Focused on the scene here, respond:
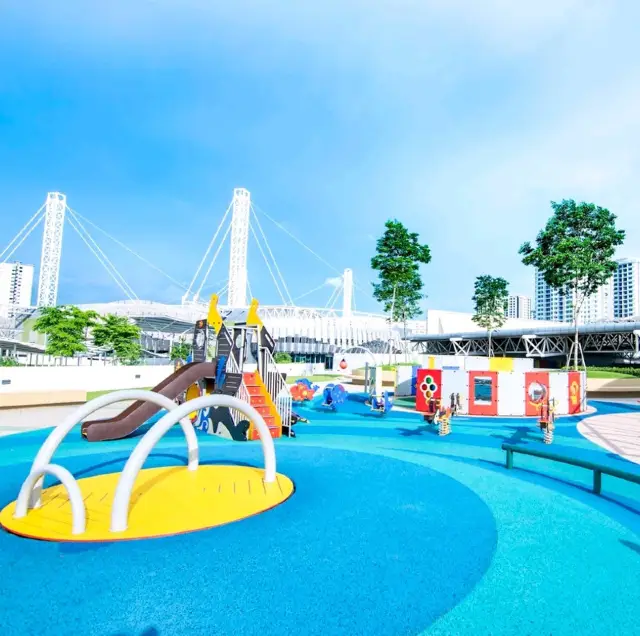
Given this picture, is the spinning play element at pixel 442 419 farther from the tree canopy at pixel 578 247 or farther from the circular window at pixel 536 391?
the tree canopy at pixel 578 247

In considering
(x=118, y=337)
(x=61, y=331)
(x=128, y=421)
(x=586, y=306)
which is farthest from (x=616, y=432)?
(x=586, y=306)

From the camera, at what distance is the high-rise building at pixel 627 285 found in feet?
515

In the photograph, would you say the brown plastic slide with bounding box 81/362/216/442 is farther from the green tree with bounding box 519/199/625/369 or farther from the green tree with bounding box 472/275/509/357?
the green tree with bounding box 472/275/509/357

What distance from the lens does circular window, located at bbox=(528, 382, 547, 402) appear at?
20.2 meters

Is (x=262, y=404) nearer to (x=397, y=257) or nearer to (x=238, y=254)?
(x=397, y=257)

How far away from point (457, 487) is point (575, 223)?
2918cm

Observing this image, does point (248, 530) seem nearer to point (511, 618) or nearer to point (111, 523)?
point (111, 523)

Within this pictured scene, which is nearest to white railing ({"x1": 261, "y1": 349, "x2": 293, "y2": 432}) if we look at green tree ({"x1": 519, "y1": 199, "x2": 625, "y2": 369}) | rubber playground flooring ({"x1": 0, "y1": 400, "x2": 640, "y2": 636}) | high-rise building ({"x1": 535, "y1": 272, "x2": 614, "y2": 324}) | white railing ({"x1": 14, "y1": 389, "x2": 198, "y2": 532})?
rubber playground flooring ({"x1": 0, "y1": 400, "x2": 640, "y2": 636})

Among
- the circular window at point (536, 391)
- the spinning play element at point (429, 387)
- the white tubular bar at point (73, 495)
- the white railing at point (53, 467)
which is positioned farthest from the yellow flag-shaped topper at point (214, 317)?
the circular window at point (536, 391)

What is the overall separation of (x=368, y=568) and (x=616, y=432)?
591 inches

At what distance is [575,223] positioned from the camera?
3180 cm

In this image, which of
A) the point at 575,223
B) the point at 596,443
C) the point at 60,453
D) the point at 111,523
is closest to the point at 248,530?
the point at 111,523

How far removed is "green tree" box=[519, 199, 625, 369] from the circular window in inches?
497

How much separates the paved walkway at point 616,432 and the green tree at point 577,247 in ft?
39.4
